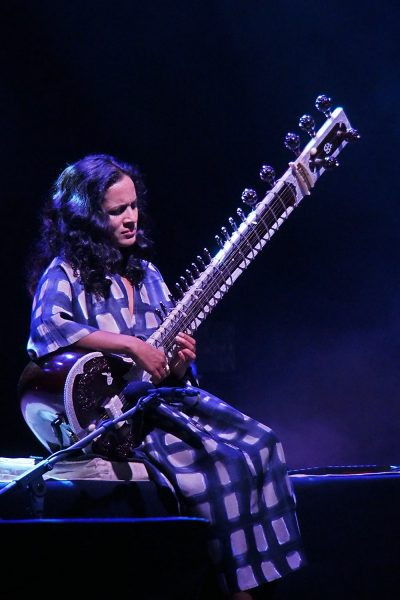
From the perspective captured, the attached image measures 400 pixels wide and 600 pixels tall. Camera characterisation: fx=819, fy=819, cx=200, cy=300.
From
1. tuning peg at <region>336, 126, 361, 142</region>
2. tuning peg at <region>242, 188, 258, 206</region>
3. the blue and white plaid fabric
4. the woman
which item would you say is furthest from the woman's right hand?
tuning peg at <region>336, 126, 361, 142</region>

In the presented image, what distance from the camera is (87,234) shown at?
280 cm

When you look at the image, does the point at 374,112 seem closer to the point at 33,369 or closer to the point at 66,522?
the point at 33,369

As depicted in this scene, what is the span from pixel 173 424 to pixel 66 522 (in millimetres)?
1018

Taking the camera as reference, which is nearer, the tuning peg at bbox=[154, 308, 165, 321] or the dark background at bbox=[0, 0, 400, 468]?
the tuning peg at bbox=[154, 308, 165, 321]

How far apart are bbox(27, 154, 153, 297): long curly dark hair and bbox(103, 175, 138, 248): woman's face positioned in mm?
18

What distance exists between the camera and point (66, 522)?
1.45m

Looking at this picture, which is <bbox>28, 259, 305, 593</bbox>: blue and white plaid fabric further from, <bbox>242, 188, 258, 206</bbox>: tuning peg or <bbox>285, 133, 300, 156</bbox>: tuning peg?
<bbox>285, 133, 300, 156</bbox>: tuning peg

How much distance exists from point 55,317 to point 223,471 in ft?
2.32

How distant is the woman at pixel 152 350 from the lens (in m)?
2.29

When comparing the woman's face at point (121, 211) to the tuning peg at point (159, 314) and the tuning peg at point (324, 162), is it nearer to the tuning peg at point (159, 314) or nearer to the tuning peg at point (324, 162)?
the tuning peg at point (159, 314)

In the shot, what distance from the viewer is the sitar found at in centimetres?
238

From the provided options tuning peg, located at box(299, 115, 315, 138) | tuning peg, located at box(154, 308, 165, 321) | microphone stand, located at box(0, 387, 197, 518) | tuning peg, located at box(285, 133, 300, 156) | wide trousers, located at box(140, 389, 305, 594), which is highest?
tuning peg, located at box(299, 115, 315, 138)

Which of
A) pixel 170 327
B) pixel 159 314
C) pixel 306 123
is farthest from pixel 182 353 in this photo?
pixel 306 123

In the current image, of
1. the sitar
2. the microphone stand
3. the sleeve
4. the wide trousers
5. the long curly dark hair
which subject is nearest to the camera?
the microphone stand
